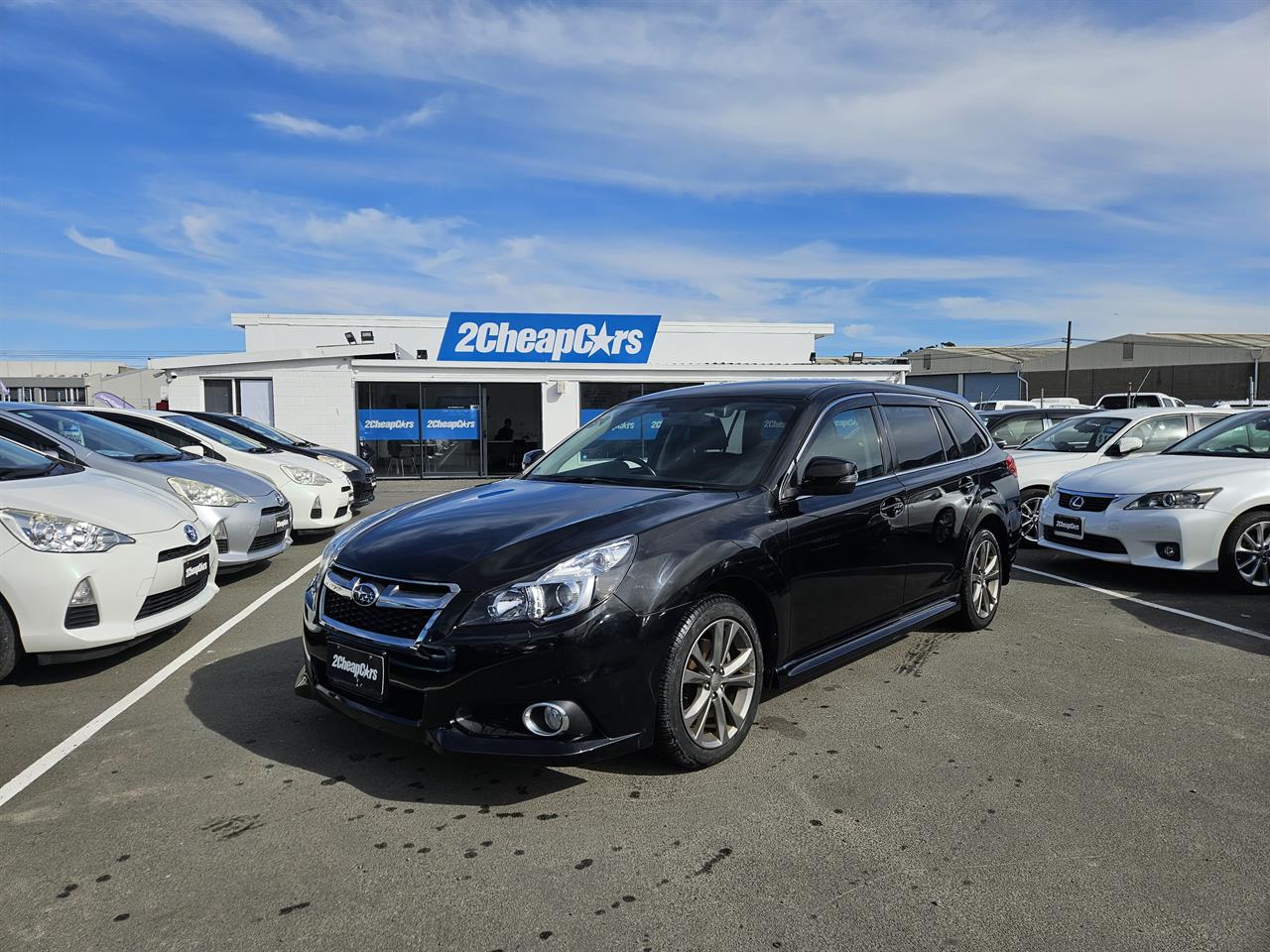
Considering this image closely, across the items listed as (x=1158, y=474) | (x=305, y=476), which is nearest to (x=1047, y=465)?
(x=1158, y=474)

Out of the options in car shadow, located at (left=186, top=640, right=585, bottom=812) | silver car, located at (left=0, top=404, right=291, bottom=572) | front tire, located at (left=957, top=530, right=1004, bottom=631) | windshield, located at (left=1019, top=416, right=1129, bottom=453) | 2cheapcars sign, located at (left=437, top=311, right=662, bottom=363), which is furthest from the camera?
2cheapcars sign, located at (left=437, top=311, right=662, bottom=363)

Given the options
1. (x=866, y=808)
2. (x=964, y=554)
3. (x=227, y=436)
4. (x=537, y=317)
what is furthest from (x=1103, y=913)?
(x=537, y=317)

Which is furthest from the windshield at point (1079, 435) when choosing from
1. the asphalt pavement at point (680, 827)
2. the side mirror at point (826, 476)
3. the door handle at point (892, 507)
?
the side mirror at point (826, 476)

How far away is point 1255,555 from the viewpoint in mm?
6840

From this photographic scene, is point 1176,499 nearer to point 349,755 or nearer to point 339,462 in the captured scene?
point 349,755

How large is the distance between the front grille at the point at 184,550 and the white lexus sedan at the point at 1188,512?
698 centimetres

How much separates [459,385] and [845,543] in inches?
728

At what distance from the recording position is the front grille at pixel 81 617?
4.46 metres

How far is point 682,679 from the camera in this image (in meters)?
3.38

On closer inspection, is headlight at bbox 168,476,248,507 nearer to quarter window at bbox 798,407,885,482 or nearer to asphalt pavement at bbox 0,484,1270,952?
asphalt pavement at bbox 0,484,1270,952

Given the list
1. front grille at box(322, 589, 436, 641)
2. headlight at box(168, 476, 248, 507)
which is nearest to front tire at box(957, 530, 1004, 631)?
front grille at box(322, 589, 436, 641)

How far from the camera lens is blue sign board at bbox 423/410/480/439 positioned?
21.5 meters

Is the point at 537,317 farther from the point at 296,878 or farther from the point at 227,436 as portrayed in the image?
the point at 296,878

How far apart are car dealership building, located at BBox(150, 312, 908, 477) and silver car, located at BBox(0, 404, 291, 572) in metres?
13.1
